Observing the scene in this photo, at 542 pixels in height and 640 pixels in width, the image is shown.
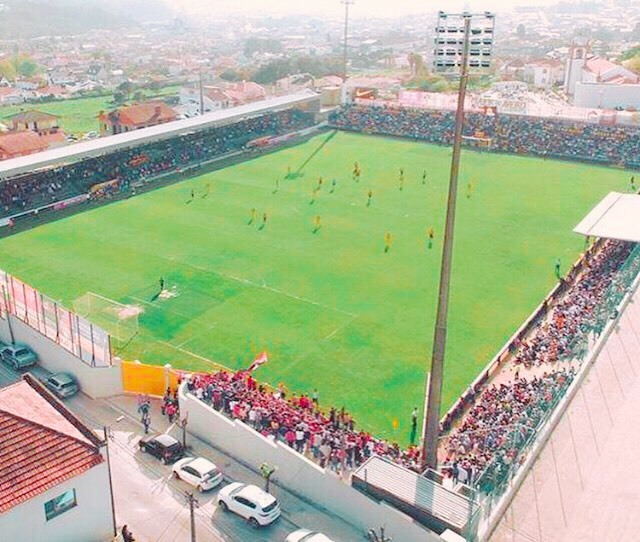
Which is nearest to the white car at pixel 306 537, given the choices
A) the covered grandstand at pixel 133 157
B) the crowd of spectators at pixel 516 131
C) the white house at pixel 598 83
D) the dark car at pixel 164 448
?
the dark car at pixel 164 448

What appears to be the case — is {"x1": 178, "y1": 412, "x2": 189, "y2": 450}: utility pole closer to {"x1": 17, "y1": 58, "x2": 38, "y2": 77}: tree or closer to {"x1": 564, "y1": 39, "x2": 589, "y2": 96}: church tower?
{"x1": 564, "y1": 39, "x2": 589, "y2": 96}: church tower

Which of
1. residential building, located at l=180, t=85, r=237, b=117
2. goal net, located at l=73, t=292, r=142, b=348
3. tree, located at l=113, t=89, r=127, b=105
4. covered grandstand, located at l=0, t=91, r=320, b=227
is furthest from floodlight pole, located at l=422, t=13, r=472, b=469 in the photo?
tree, located at l=113, t=89, r=127, b=105

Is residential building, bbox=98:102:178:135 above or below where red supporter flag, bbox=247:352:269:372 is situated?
above

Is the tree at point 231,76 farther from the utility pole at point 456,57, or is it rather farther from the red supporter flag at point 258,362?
the utility pole at point 456,57

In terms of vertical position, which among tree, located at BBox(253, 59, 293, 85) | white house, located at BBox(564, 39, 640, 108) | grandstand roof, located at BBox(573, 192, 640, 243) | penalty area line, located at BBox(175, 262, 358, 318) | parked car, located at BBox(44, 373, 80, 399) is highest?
white house, located at BBox(564, 39, 640, 108)

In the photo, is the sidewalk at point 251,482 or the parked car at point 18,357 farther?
the parked car at point 18,357
